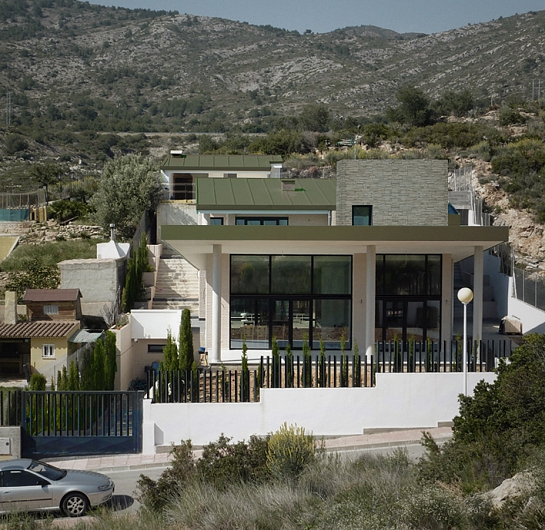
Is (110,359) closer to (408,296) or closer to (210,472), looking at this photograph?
(408,296)

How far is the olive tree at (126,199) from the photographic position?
40.0m

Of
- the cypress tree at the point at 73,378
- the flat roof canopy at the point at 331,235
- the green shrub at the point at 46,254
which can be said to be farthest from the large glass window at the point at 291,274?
the green shrub at the point at 46,254

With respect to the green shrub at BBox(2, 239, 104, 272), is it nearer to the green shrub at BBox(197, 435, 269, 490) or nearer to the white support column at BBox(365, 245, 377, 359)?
the white support column at BBox(365, 245, 377, 359)

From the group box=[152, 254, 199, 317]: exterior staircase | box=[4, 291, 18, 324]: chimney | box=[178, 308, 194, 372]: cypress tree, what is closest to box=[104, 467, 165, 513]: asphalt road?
box=[178, 308, 194, 372]: cypress tree

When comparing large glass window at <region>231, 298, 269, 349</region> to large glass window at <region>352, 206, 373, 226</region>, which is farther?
large glass window at <region>352, 206, 373, 226</region>

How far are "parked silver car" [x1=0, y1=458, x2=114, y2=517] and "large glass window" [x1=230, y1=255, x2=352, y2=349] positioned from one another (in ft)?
31.1

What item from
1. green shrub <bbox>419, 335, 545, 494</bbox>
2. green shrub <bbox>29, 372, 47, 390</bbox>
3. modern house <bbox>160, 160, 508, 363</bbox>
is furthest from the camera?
modern house <bbox>160, 160, 508, 363</bbox>

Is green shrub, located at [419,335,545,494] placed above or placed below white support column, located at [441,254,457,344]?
below

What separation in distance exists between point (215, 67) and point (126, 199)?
9970 cm

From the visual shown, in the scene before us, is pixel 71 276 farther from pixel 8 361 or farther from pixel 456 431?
pixel 456 431

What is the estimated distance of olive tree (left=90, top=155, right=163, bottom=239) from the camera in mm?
39969

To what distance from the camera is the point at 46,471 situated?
508 inches

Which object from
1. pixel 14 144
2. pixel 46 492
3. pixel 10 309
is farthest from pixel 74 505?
pixel 14 144

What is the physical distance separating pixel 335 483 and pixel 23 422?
7.90m
